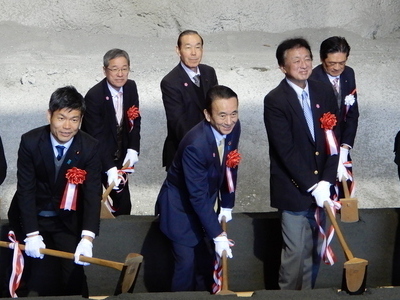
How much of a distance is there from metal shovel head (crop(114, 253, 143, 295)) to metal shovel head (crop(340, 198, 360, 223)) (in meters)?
1.29

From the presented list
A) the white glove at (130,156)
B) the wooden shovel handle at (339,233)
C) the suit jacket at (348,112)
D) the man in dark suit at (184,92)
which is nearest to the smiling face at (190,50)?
the man in dark suit at (184,92)

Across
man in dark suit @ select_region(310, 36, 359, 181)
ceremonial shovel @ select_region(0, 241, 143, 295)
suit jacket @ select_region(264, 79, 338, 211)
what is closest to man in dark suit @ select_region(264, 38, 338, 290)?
suit jacket @ select_region(264, 79, 338, 211)

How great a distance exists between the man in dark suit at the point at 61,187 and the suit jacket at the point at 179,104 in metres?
1.13

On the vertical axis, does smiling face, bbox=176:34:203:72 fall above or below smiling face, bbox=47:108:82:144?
above

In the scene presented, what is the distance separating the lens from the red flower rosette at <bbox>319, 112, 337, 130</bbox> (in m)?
4.70

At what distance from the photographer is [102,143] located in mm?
5625

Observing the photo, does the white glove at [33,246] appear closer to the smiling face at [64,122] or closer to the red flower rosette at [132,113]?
the smiling face at [64,122]

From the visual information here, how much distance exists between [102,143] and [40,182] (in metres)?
1.15

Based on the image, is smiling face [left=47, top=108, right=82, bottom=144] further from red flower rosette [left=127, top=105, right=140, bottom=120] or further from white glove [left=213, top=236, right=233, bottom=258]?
red flower rosette [left=127, top=105, right=140, bottom=120]

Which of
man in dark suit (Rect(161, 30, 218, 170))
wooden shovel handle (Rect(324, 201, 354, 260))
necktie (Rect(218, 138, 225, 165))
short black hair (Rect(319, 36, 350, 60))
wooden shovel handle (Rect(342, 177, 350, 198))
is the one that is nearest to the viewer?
wooden shovel handle (Rect(324, 201, 354, 260))

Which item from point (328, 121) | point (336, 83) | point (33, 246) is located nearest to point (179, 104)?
point (336, 83)

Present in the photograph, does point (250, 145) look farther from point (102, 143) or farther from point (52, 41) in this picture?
point (52, 41)

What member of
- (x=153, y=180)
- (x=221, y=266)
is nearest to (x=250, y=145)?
(x=153, y=180)

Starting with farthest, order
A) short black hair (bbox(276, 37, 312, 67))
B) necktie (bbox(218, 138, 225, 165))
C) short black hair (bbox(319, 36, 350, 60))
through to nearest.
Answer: short black hair (bbox(319, 36, 350, 60)) < short black hair (bbox(276, 37, 312, 67)) < necktie (bbox(218, 138, 225, 165))
